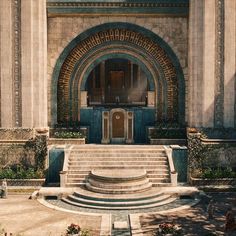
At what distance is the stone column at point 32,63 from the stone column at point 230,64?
37.6ft

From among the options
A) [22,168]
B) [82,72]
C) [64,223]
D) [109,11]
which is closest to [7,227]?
[64,223]

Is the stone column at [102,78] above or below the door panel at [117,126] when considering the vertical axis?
above

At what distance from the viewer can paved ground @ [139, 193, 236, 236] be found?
17.2 meters

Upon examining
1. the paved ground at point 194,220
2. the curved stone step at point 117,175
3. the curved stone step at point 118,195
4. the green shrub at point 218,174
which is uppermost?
the curved stone step at point 117,175

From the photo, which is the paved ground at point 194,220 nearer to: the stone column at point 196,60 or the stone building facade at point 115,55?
the stone column at point 196,60

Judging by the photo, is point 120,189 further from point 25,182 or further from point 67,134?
point 67,134

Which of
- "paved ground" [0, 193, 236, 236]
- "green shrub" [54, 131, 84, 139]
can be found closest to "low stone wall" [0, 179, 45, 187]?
"paved ground" [0, 193, 236, 236]

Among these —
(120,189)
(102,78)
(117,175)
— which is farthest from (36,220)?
(102,78)

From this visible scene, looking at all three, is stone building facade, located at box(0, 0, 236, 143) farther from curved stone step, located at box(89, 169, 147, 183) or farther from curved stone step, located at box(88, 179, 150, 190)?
curved stone step, located at box(88, 179, 150, 190)

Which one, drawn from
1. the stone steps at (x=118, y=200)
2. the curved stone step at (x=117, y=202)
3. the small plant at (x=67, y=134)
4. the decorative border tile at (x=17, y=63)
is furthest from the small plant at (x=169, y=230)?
the small plant at (x=67, y=134)

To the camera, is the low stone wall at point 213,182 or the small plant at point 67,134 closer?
the low stone wall at point 213,182

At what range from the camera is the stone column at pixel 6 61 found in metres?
25.9

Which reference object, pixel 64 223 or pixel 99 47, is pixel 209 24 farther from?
pixel 64 223

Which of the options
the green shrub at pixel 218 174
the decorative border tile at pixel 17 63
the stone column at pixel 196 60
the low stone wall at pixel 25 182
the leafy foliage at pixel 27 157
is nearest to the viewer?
the low stone wall at pixel 25 182
